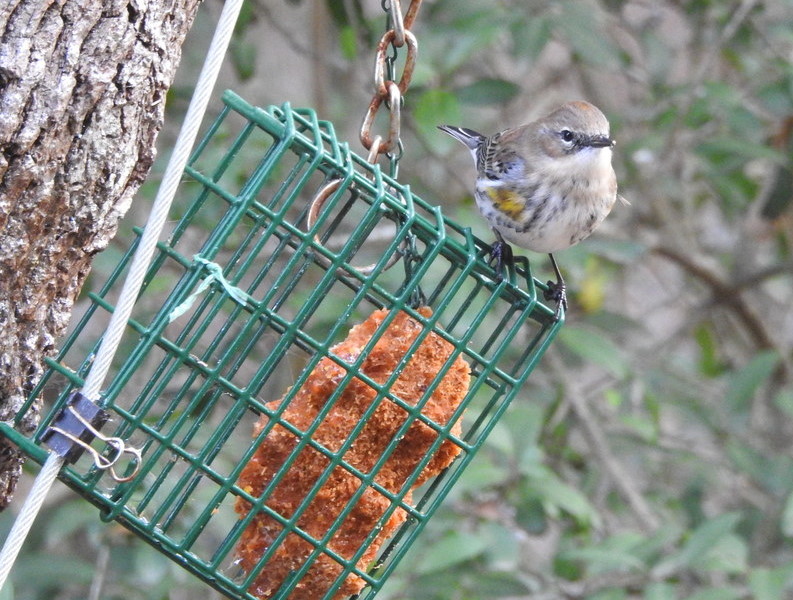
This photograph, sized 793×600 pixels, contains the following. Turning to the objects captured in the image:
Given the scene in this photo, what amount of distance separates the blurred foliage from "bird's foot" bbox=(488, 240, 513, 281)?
102 centimetres

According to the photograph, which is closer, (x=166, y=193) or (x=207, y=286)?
(x=166, y=193)

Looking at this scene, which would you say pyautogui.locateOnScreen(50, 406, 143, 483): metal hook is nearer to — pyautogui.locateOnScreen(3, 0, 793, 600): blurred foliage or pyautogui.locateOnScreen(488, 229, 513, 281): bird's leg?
pyautogui.locateOnScreen(488, 229, 513, 281): bird's leg

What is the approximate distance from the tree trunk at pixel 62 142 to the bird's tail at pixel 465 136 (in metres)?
1.97

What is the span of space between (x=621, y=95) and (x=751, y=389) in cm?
275

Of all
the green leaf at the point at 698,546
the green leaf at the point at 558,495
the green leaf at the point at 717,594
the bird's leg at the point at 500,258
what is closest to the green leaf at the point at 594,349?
the green leaf at the point at 558,495

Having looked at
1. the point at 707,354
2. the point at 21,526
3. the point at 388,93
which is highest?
the point at 707,354

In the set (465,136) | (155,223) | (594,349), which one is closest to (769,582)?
(594,349)

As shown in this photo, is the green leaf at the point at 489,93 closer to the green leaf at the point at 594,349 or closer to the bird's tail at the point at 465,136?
the bird's tail at the point at 465,136

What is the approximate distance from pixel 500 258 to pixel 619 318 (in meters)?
2.64

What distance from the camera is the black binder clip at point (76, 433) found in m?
2.26

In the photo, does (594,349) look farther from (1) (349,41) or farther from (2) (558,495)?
(1) (349,41)

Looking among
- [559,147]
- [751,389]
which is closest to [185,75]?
[559,147]

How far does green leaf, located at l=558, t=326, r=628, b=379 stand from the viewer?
15.9 feet

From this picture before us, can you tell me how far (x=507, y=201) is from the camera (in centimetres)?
359
